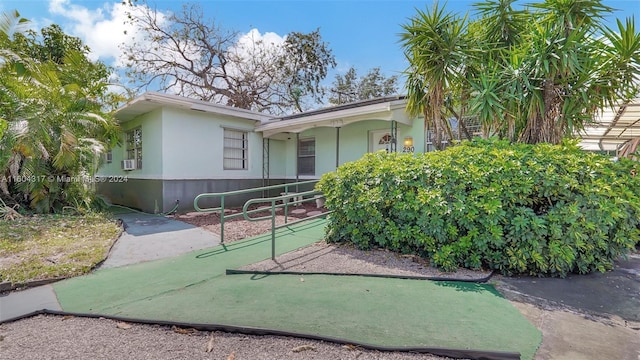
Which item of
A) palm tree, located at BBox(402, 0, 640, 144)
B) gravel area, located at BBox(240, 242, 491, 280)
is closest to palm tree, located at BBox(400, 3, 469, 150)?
palm tree, located at BBox(402, 0, 640, 144)

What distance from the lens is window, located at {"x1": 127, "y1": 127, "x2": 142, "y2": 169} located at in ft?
33.0

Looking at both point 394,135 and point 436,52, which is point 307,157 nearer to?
point 394,135

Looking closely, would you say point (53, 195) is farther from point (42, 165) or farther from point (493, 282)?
point (493, 282)

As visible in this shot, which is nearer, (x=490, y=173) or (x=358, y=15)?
(x=490, y=173)

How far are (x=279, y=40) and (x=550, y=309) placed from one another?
68.1ft

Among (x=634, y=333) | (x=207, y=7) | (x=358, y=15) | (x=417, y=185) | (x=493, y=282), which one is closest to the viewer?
(x=634, y=333)

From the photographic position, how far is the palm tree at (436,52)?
5.31m

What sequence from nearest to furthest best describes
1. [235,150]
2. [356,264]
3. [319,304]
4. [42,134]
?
[319,304]
[356,264]
[42,134]
[235,150]

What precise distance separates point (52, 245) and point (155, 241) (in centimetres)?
154

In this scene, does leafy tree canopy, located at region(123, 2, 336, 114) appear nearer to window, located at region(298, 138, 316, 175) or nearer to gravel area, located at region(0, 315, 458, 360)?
window, located at region(298, 138, 316, 175)

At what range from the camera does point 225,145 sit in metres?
10.3

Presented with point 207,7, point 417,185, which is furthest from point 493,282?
point 207,7

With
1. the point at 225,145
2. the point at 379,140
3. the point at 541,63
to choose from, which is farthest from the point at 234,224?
the point at 541,63

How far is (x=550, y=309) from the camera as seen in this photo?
304 centimetres
